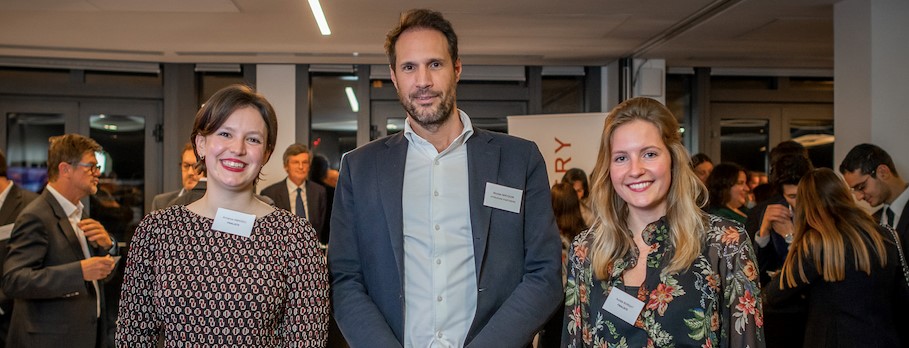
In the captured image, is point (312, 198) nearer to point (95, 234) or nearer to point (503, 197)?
point (95, 234)

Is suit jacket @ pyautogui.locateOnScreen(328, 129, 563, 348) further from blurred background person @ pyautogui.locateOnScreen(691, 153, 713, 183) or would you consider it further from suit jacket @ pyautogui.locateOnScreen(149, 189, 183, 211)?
blurred background person @ pyautogui.locateOnScreen(691, 153, 713, 183)

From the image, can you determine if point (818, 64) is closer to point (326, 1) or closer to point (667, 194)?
point (326, 1)

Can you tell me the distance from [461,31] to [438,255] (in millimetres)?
4684

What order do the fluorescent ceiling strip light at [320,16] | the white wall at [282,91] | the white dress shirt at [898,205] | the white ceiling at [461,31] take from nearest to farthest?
1. the white dress shirt at [898,205]
2. the fluorescent ceiling strip light at [320,16]
3. the white ceiling at [461,31]
4. the white wall at [282,91]

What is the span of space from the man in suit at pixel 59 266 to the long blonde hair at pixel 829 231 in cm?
342

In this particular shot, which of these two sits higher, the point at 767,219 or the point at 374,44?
the point at 374,44

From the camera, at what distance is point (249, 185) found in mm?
2160

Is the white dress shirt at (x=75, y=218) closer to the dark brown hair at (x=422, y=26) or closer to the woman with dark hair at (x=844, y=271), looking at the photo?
the dark brown hair at (x=422, y=26)

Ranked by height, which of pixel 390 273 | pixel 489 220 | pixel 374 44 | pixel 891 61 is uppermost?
pixel 374 44

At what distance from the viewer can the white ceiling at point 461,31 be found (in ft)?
18.9

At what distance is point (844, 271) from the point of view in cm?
359

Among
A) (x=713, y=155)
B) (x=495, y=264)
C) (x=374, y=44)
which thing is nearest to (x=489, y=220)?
(x=495, y=264)

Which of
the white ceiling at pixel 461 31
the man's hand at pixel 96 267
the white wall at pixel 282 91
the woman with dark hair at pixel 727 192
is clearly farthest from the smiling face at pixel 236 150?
the white wall at pixel 282 91

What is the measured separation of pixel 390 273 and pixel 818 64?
25.9 feet
